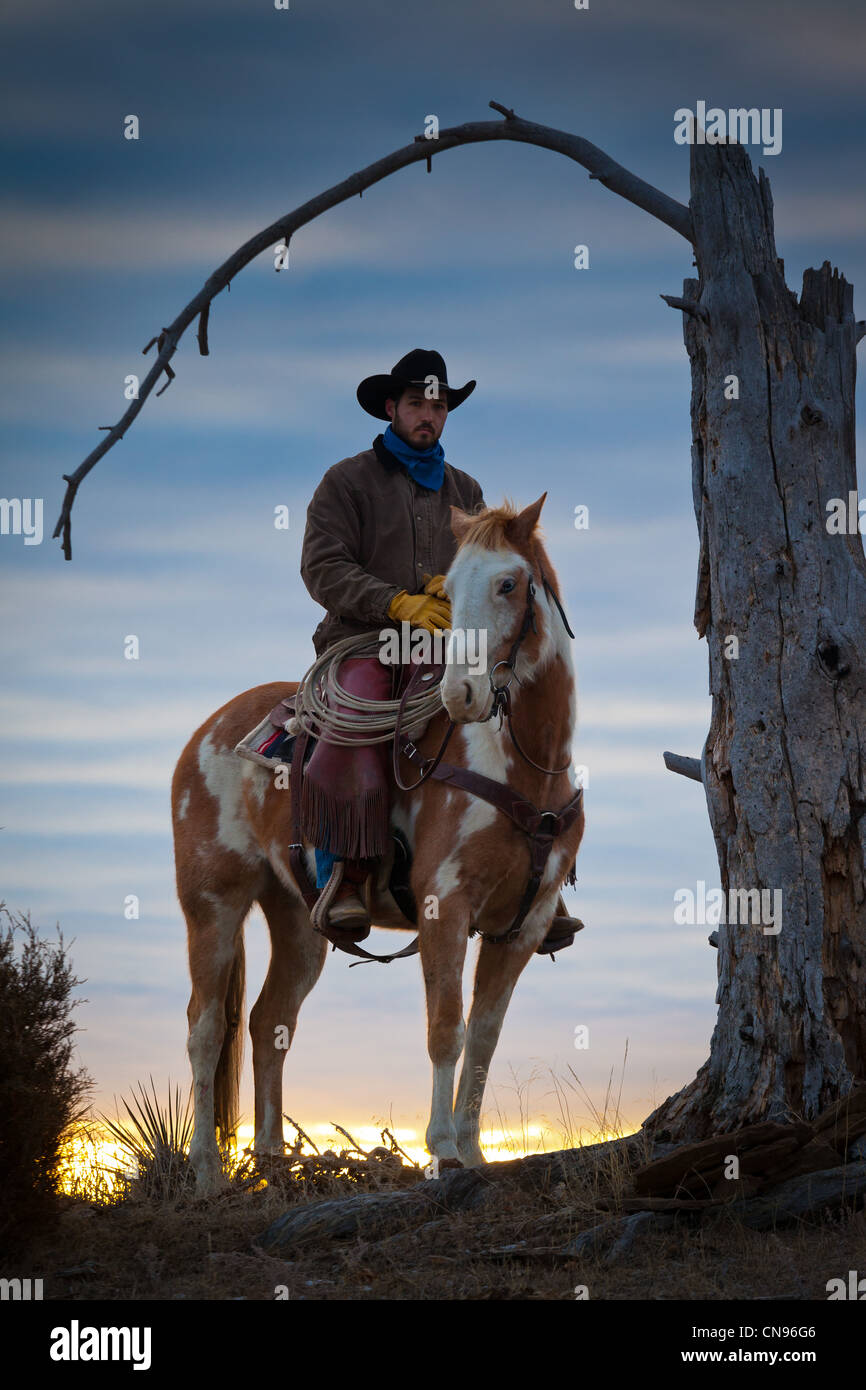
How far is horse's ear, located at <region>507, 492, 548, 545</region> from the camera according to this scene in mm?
7004

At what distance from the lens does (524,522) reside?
23.0ft

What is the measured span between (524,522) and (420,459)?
4.83 feet

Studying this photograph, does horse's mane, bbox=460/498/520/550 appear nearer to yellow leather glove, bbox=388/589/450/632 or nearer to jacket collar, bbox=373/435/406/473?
yellow leather glove, bbox=388/589/450/632

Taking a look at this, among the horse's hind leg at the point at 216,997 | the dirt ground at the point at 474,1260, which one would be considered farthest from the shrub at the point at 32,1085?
the horse's hind leg at the point at 216,997

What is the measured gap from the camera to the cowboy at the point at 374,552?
25.1 ft

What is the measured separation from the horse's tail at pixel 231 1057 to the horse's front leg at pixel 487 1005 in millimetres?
2165

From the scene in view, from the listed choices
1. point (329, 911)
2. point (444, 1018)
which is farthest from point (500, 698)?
point (329, 911)

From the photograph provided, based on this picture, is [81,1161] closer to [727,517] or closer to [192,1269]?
[192,1269]

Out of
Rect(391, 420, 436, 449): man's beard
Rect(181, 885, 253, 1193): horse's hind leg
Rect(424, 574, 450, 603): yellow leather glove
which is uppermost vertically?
Rect(391, 420, 436, 449): man's beard

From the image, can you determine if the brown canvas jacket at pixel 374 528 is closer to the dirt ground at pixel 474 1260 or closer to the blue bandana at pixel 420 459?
the blue bandana at pixel 420 459

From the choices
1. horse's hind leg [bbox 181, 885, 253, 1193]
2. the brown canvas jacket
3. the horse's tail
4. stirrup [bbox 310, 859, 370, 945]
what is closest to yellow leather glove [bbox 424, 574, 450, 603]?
the brown canvas jacket

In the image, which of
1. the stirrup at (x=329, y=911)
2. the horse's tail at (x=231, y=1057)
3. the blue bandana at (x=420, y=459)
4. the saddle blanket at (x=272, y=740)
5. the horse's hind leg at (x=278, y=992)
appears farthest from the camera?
the horse's tail at (x=231, y=1057)

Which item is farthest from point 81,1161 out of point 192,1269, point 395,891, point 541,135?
point 541,135
